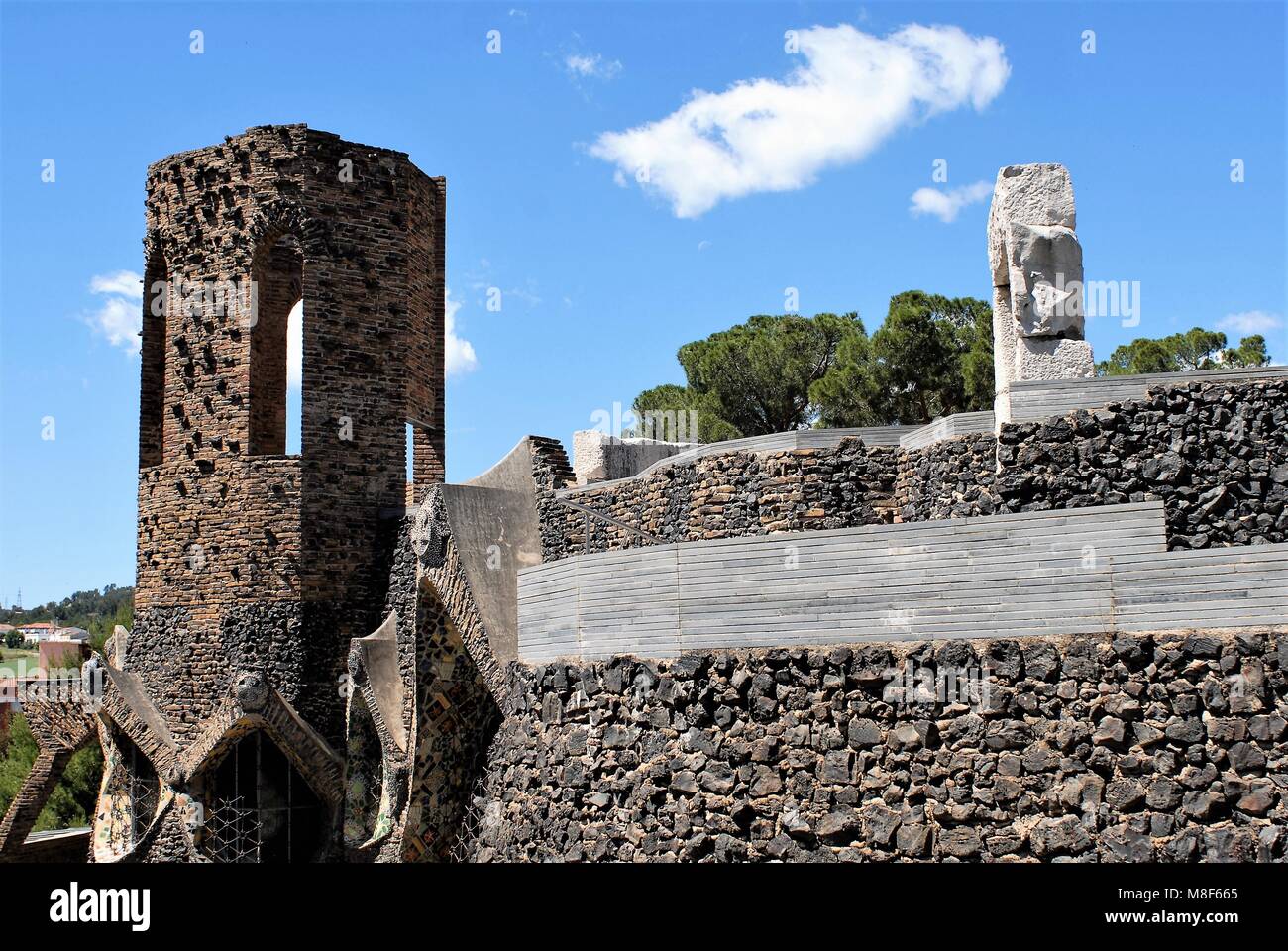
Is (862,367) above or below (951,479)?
above

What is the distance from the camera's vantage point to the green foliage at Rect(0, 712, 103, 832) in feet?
88.6

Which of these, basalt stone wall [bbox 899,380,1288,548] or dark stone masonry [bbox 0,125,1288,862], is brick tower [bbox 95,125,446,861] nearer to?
dark stone masonry [bbox 0,125,1288,862]

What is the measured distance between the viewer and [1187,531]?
7996mm

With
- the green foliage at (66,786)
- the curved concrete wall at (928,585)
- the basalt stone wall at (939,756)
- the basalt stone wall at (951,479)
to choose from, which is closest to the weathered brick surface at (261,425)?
the basalt stone wall at (951,479)

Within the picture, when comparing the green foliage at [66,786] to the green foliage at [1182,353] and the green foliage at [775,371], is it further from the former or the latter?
the green foliage at [1182,353]

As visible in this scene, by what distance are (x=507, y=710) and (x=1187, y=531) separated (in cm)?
501

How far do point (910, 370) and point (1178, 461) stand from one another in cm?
1633

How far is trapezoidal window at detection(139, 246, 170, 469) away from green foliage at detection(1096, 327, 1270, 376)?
1649 centimetres

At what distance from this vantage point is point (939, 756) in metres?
6.70

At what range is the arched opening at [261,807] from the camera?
1670cm

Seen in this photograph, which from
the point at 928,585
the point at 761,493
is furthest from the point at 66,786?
the point at 928,585

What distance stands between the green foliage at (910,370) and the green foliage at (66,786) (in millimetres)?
16856

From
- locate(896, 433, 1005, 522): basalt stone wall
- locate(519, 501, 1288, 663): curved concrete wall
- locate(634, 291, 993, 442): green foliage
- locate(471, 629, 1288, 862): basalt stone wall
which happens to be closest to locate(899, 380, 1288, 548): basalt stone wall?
locate(896, 433, 1005, 522): basalt stone wall

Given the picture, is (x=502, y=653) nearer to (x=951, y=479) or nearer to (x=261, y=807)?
(x=951, y=479)
